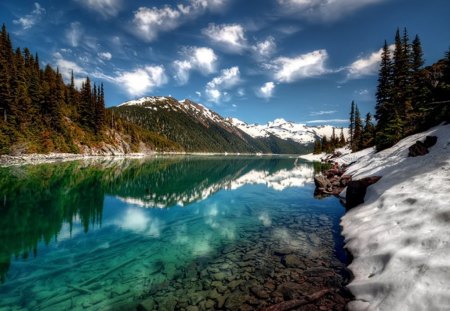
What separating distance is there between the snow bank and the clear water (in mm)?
1480

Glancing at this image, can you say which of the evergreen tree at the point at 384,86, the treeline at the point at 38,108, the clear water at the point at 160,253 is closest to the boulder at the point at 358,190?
the clear water at the point at 160,253

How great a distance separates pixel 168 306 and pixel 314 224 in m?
14.3

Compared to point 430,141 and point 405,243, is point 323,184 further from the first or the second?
point 405,243

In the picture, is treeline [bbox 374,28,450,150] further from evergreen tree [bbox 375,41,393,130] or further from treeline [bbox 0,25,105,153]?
treeline [bbox 0,25,105,153]

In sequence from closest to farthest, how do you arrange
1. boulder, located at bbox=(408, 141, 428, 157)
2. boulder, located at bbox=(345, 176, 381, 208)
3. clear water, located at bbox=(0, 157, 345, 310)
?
clear water, located at bbox=(0, 157, 345, 310) → boulder, located at bbox=(345, 176, 381, 208) → boulder, located at bbox=(408, 141, 428, 157)

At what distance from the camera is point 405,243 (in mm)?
9922

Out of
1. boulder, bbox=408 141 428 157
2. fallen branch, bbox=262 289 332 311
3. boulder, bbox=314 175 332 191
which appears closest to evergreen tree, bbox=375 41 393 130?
boulder, bbox=314 175 332 191

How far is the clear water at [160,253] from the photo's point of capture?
33.7 feet

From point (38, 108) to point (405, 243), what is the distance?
354ft

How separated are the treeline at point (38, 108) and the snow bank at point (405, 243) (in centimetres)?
7949

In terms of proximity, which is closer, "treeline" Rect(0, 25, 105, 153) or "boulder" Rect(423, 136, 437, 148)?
"boulder" Rect(423, 136, 437, 148)

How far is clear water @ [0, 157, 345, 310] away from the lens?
1028 cm

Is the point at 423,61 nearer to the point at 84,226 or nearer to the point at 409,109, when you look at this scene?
the point at 409,109

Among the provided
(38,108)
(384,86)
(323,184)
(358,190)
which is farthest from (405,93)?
(38,108)
